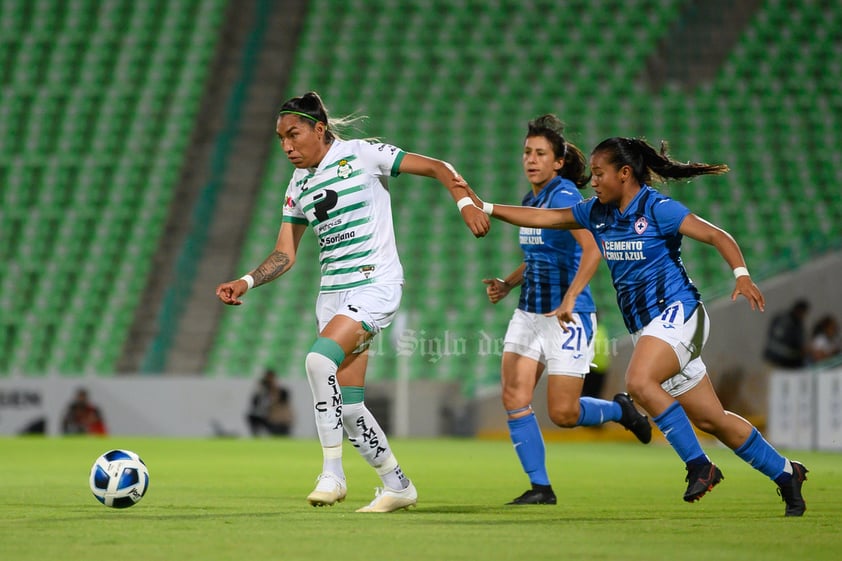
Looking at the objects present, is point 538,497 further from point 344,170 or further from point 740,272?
point 344,170

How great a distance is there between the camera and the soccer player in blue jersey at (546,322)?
7340 mm

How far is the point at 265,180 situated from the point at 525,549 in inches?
725

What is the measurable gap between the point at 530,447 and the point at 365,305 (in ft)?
4.87

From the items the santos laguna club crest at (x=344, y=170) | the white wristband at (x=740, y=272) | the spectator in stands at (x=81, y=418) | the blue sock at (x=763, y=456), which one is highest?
the santos laguna club crest at (x=344, y=170)

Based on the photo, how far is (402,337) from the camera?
60.1ft

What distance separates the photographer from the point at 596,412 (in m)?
7.66

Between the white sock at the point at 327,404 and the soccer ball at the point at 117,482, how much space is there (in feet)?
3.16

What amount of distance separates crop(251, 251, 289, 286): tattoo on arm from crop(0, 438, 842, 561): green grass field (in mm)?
1156

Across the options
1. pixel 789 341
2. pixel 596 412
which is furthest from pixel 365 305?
pixel 789 341

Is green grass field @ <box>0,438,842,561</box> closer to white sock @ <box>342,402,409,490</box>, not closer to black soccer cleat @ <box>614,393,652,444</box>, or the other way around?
white sock @ <box>342,402,409,490</box>

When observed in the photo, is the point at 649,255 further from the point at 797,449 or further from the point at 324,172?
the point at 797,449

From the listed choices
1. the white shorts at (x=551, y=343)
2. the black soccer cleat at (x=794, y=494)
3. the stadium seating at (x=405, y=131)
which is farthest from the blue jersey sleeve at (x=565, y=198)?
the stadium seating at (x=405, y=131)

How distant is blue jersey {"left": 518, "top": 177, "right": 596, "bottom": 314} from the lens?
7449 mm

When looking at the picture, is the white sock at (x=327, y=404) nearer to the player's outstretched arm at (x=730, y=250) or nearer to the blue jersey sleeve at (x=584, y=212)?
the blue jersey sleeve at (x=584, y=212)
